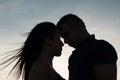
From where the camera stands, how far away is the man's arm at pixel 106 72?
4.96m

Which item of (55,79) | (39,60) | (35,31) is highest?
(35,31)

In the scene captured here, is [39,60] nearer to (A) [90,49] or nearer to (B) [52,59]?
(B) [52,59]

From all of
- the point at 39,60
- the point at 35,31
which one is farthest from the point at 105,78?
the point at 35,31

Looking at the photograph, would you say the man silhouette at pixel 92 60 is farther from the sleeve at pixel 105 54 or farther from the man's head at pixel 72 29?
the man's head at pixel 72 29

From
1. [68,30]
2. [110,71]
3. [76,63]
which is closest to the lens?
[110,71]

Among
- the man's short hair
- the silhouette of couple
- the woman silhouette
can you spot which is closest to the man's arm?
the silhouette of couple

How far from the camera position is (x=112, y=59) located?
5035 mm

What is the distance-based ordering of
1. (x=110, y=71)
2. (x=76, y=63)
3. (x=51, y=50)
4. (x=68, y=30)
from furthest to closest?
1. (x=68, y=30)
2. (x=51, y=50)
3. (x=76, y=63)
4. (x=110, y=71)

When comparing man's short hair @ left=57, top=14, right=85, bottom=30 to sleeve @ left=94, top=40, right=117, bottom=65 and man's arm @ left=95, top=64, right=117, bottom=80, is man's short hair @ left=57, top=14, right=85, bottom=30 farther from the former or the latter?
man's arm @ left=95, top=64, right=117, bottom=80

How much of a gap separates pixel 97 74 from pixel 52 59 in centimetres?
100

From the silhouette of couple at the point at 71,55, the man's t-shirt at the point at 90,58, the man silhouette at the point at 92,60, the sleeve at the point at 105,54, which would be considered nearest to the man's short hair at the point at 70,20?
the silhouette of couple at the point at 71,55

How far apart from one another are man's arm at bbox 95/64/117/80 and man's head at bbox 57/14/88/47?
1.02 m

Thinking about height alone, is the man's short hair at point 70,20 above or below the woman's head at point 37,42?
above

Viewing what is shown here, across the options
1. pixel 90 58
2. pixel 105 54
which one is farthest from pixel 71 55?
pixel 105 54
